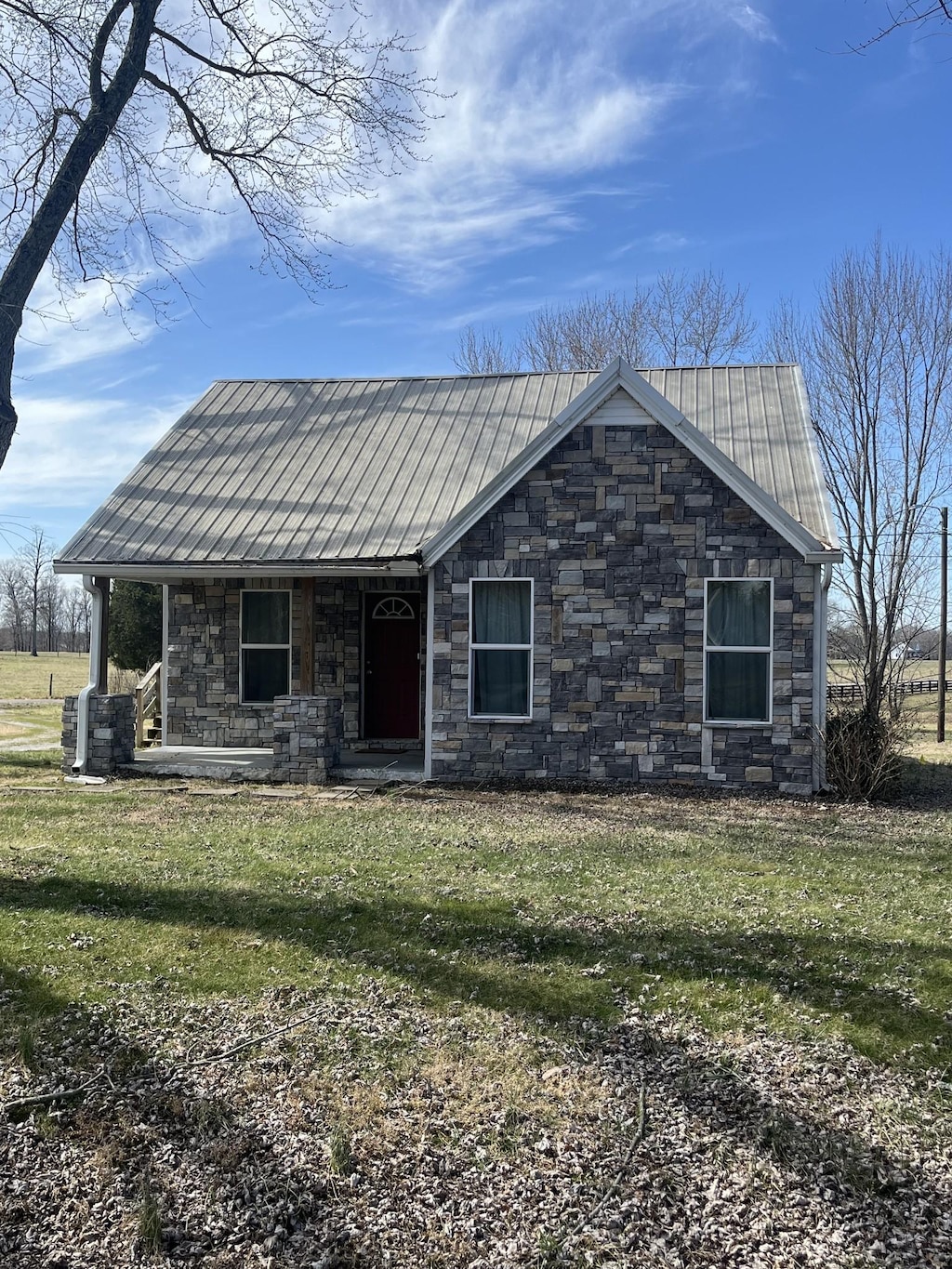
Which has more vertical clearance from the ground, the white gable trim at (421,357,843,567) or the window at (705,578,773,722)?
the white gable trim at (421,357,843,567)

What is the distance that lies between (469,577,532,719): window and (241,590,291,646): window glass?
3.43 meters

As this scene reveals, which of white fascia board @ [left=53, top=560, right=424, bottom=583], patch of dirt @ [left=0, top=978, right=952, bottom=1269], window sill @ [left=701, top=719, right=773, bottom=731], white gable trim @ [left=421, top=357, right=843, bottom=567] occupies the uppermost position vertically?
white gable trim @ [left=421, top=357, right=843, bottom=567]

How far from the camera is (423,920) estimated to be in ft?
Answer: 19.5

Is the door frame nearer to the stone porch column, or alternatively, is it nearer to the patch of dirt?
the stone porch column

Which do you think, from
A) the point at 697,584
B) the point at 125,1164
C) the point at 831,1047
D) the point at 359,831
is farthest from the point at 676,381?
the point at 125,1164

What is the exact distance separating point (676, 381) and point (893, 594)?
23.9 ft

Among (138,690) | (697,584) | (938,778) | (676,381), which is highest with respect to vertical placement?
(676,381)

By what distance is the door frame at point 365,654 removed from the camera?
13.9 meters

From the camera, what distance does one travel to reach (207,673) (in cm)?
1418

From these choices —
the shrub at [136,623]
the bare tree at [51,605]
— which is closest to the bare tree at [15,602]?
the bare tree at [51,605]

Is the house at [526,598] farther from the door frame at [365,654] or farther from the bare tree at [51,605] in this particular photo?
the bare tree at [51,605]

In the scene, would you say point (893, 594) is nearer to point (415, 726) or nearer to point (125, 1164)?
point (415, 726)

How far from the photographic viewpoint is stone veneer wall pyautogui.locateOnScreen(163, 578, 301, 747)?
46.2 ft

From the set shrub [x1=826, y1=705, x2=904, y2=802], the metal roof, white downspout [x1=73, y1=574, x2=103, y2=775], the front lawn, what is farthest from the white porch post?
shrub [x1=826, y1=705, x2=904, y2=802]
